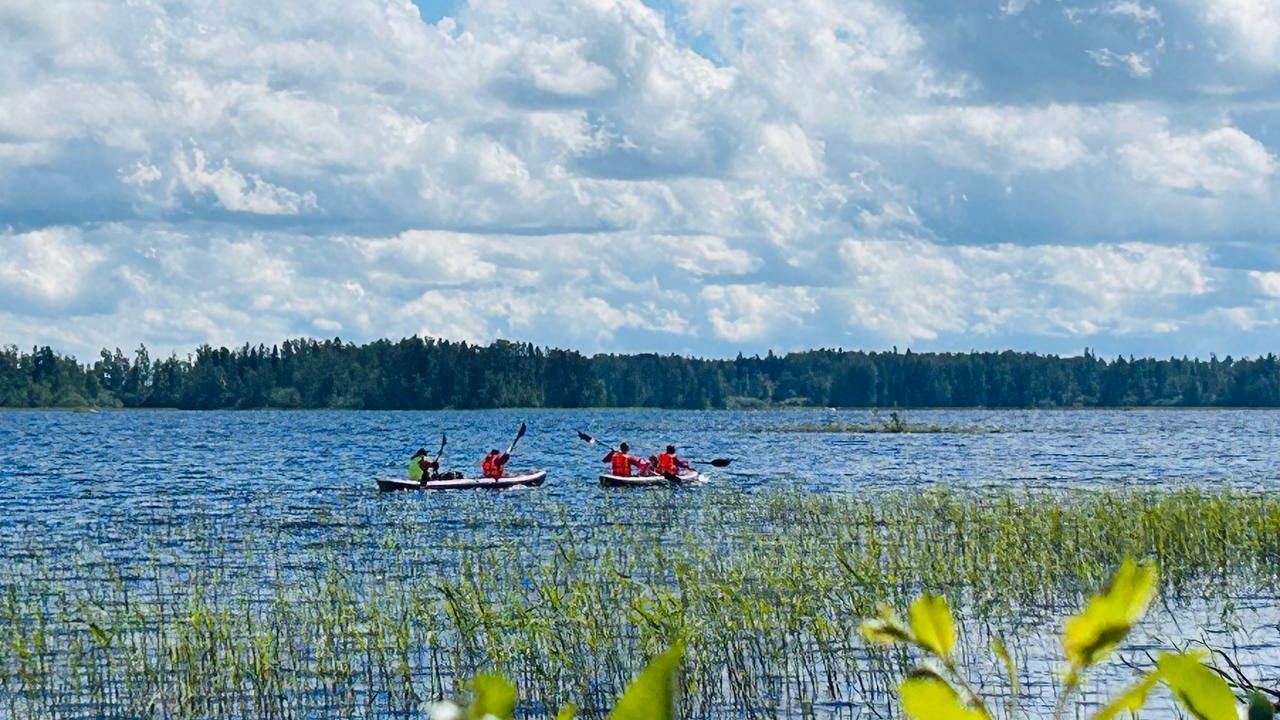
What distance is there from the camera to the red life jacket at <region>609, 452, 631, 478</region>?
142 ft

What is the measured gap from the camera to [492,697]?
1.07 metres

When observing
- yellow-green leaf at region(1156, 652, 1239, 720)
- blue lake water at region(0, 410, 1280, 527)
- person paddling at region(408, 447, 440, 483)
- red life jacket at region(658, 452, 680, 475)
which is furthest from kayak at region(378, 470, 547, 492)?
yellow-green leaf at region(1156, 652, 1239, 720)

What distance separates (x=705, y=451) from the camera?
3031 inches

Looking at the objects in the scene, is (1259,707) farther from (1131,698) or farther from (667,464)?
(667,464)

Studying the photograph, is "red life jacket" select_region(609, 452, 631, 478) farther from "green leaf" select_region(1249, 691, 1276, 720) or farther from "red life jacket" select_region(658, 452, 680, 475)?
"green leaf" select_region(1249, 691, 1276, 720)

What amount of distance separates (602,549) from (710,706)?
11632 mm

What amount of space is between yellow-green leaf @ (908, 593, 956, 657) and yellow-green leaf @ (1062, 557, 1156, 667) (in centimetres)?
11

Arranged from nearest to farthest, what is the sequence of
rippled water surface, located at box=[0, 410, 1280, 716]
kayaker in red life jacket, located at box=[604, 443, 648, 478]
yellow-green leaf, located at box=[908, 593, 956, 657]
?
yellow-green leaf, located at box=[908, 593, 956, 657] < rippled water surface, located at box=[0, 410, 1280, 716] < kayaker in red life jacket, located at box=[604, 443, 648, 478]

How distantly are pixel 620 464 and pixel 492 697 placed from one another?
140 feet

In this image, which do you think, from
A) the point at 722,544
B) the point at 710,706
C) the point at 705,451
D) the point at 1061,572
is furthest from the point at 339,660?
the point at 705,451

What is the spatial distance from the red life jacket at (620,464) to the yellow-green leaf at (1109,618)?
42310 millimetres

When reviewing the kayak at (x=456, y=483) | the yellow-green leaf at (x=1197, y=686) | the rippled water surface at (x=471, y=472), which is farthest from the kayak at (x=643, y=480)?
the yellow-green leaf at (x=1197, y=686)

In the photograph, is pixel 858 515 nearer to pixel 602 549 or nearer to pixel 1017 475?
pixel 602 549

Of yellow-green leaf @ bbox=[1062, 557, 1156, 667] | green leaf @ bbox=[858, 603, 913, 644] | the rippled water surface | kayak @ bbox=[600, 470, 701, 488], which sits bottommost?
the rippled water surface
